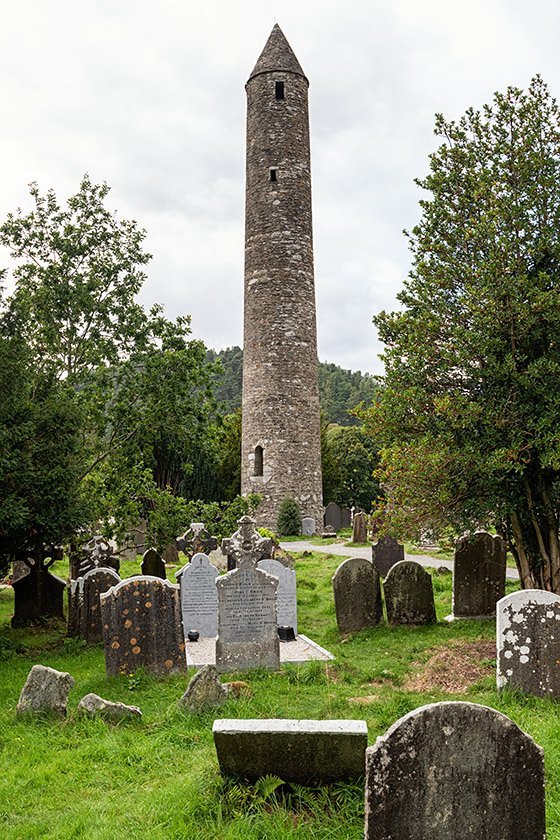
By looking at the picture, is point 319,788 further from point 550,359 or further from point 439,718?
point 550,359

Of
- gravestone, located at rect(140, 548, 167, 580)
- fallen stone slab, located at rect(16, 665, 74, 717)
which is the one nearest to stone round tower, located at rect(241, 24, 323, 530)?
gravestone, located at rect(140, 548, 167, 580)

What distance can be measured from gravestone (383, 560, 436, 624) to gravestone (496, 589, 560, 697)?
288 centimetres

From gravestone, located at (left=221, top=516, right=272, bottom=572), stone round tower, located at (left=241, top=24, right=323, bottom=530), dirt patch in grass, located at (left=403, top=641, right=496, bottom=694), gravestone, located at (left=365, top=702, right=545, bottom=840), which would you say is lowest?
dirt patch in grass, located at (left=403, top=641, right=496, bottom=694)

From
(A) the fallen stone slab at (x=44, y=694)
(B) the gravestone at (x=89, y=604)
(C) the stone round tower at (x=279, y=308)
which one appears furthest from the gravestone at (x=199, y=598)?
(C) the stone round tower at (x=279, y=308)

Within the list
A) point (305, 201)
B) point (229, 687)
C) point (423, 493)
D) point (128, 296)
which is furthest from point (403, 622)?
point (305, 201)

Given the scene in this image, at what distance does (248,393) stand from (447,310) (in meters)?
14.5

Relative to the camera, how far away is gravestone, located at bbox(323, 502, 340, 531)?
1060 inches

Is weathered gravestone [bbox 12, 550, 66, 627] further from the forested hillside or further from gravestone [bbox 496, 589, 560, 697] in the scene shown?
the forested hillside

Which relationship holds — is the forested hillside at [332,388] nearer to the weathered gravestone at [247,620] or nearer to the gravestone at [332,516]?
the gravestone at [332,516]

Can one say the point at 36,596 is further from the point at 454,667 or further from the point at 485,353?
the point at 485,353

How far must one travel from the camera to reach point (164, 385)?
11422 millimetres

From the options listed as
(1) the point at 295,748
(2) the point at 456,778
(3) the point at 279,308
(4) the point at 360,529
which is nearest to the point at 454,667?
(1) the point at 295,748

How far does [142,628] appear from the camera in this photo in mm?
6508

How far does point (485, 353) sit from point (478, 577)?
3.56 meters
